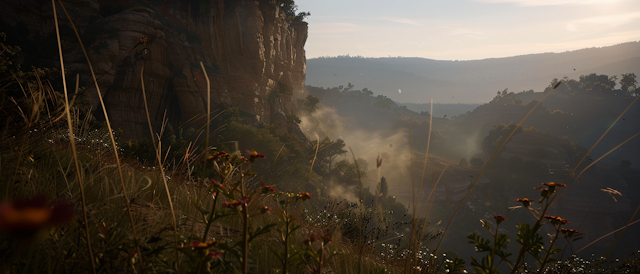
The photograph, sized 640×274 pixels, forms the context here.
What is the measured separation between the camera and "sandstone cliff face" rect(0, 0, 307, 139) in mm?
22469

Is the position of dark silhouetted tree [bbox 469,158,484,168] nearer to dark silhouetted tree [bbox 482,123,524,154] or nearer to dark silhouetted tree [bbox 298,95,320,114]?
dark silhouetted tree [bbox 482,123,524,154]

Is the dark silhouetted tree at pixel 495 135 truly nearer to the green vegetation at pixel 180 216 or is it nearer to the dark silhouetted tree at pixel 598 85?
the dark silhouetted tree at pixel 598 85

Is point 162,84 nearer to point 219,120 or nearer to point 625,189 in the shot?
point 219,120

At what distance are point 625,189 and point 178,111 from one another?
3423 inches

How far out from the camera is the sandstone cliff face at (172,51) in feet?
73.7

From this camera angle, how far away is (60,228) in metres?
1.48

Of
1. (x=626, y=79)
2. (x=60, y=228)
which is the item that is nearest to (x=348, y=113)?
(x=626, y=79)

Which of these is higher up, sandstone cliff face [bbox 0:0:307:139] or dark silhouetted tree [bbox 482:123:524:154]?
sandstone cliff face [bbox 0:0:307:139]

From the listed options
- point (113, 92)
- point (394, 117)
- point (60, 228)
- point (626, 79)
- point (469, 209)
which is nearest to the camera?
point (60, 228)

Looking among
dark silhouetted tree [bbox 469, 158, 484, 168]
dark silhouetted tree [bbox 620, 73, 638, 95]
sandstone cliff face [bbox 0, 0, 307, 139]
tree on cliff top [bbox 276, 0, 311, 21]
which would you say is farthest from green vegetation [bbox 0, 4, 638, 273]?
dark silhouetted tree [bbox 620, 73, 638, 95]

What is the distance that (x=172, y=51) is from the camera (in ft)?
97.6

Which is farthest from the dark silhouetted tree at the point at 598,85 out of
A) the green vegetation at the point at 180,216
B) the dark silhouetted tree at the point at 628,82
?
the green vegetation at the point at 180,216

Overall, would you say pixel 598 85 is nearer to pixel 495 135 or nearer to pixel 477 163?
pixel 495 135

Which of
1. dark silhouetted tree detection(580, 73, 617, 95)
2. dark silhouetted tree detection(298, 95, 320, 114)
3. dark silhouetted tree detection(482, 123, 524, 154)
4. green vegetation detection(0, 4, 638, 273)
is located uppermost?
dark silhouetted tree detection(580, 73, 617, 95)
